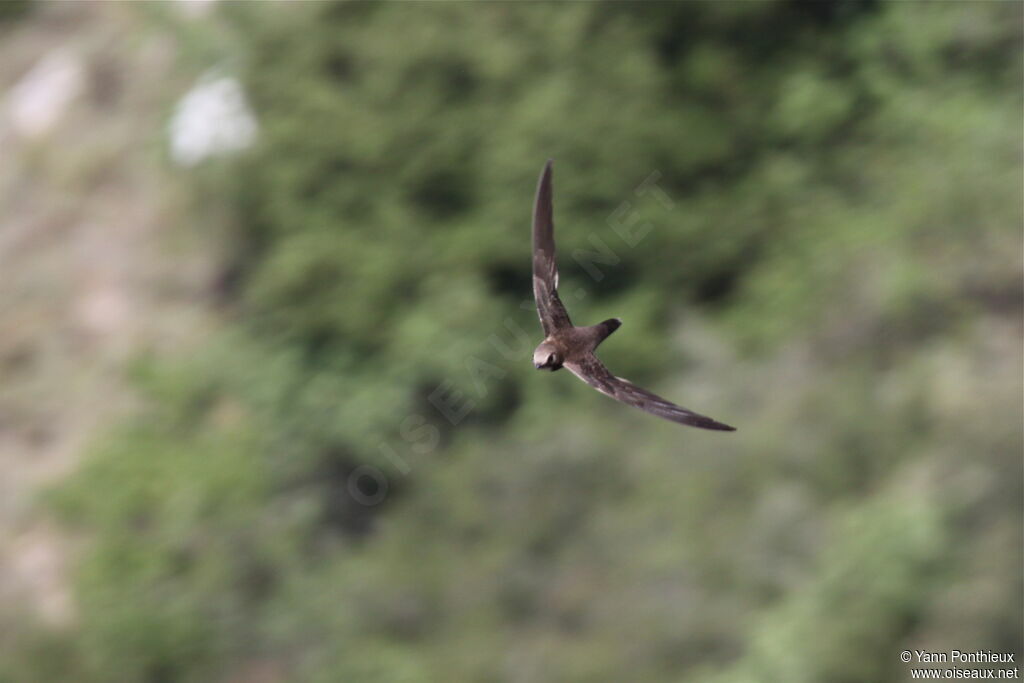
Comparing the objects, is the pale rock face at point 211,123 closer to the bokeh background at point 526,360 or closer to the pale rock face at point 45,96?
the bokeh background at point 526,360

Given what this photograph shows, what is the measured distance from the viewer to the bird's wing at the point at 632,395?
9.82 feet

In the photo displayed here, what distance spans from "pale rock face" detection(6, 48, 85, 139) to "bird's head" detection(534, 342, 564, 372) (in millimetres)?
14527

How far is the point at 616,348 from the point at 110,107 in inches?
337

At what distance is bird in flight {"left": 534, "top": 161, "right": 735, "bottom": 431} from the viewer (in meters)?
3.32

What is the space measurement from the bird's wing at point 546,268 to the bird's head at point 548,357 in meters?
0.14

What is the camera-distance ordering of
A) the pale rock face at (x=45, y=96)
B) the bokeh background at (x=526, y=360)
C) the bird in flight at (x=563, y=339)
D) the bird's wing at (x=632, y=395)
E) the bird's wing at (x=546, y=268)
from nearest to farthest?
the bird's wing at (x=632, y=395) < the bird in flight at (x=563, y=339) < the bird's wing at (x=546, y=268) < the bokeh background at (x=526, y=360) < the pale rock face at (x=45, y=96)

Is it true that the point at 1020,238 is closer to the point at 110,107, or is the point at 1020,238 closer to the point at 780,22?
the point at 780,22

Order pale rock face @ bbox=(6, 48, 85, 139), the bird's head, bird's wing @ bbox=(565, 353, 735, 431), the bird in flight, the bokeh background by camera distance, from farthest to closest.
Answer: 1. pale rock face @ bbox=(6, 48, 85, 139)
2. the bokeh background
3. the bird's head
4. the bird in flight
5. bird's wing @ bbox=(565, 353, 735, 431)

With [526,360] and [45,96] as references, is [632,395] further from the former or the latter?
[45,96]
